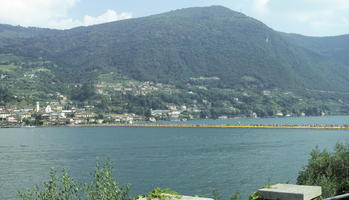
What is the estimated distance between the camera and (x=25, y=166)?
61750 mm

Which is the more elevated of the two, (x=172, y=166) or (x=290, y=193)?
(x=290, y=193)

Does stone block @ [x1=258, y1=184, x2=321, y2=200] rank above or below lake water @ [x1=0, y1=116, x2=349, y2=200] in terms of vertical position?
above

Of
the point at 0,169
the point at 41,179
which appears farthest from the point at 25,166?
the point at 41,179

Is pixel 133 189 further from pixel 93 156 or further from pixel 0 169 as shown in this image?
pixel 93 156

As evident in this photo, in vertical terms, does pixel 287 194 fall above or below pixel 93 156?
above

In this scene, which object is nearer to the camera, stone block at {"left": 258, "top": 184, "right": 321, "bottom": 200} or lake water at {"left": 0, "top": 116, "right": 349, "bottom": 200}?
stone block at {"left": 258, "top": 184, "right": 321, "bottom": 200}

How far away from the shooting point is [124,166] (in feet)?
199

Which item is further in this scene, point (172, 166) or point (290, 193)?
point (172, 166)

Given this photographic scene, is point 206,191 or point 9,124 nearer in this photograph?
point 206,191

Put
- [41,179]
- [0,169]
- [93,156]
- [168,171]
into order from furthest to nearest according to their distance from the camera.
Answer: [93,156]
[0,169]
[168,171]
[41,179]

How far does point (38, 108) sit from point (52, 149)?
385 ft

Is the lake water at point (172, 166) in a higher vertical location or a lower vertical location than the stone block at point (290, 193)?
lower

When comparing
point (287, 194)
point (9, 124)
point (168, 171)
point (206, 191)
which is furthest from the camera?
point (9, 124)

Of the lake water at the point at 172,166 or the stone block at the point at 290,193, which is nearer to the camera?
the stone block at the point at 290,193
